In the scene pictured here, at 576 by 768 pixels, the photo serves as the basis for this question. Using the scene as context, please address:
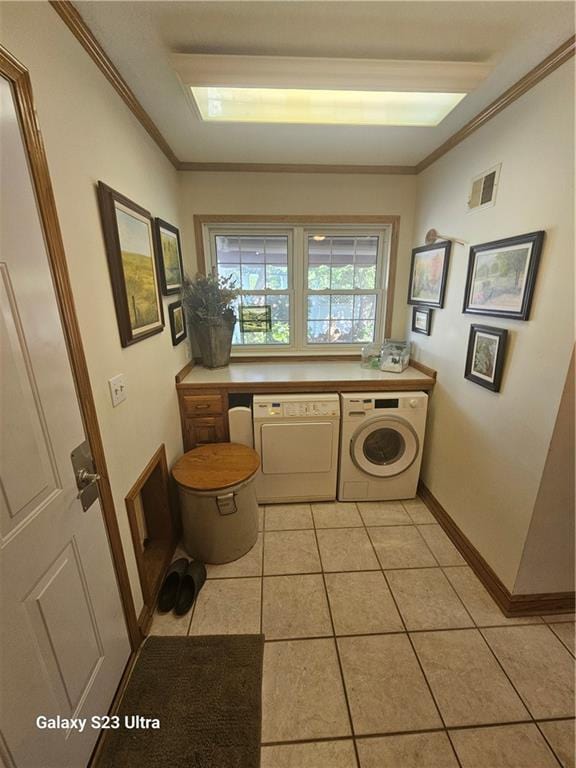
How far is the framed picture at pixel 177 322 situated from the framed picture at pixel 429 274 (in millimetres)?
1834

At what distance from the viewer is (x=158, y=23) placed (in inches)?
44.6

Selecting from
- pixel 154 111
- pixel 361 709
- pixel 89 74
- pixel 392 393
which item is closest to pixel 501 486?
pixel 392 393

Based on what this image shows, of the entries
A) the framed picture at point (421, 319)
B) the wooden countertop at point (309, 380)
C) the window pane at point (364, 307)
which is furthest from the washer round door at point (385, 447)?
the window pane at point (364, 307)

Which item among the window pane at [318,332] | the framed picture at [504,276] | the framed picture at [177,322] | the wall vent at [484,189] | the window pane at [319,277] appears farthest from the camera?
the window pane at [318,332]

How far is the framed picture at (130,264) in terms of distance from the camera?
1291mm

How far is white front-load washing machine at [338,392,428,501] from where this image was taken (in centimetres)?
224

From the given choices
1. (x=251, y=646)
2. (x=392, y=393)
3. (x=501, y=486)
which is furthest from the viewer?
(x=392, y=393)

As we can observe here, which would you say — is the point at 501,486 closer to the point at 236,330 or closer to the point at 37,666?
the point at 37,666

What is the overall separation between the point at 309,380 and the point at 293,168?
64.9 inches

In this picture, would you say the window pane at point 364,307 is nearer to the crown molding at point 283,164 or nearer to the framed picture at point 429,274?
the framed picture at point 429,274

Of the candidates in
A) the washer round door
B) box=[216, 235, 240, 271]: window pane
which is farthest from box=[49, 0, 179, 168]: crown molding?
the washer round door

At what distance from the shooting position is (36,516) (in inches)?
33.8

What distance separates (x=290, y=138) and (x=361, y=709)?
2937mm

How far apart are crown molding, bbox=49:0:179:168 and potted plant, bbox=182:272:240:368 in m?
0.90
